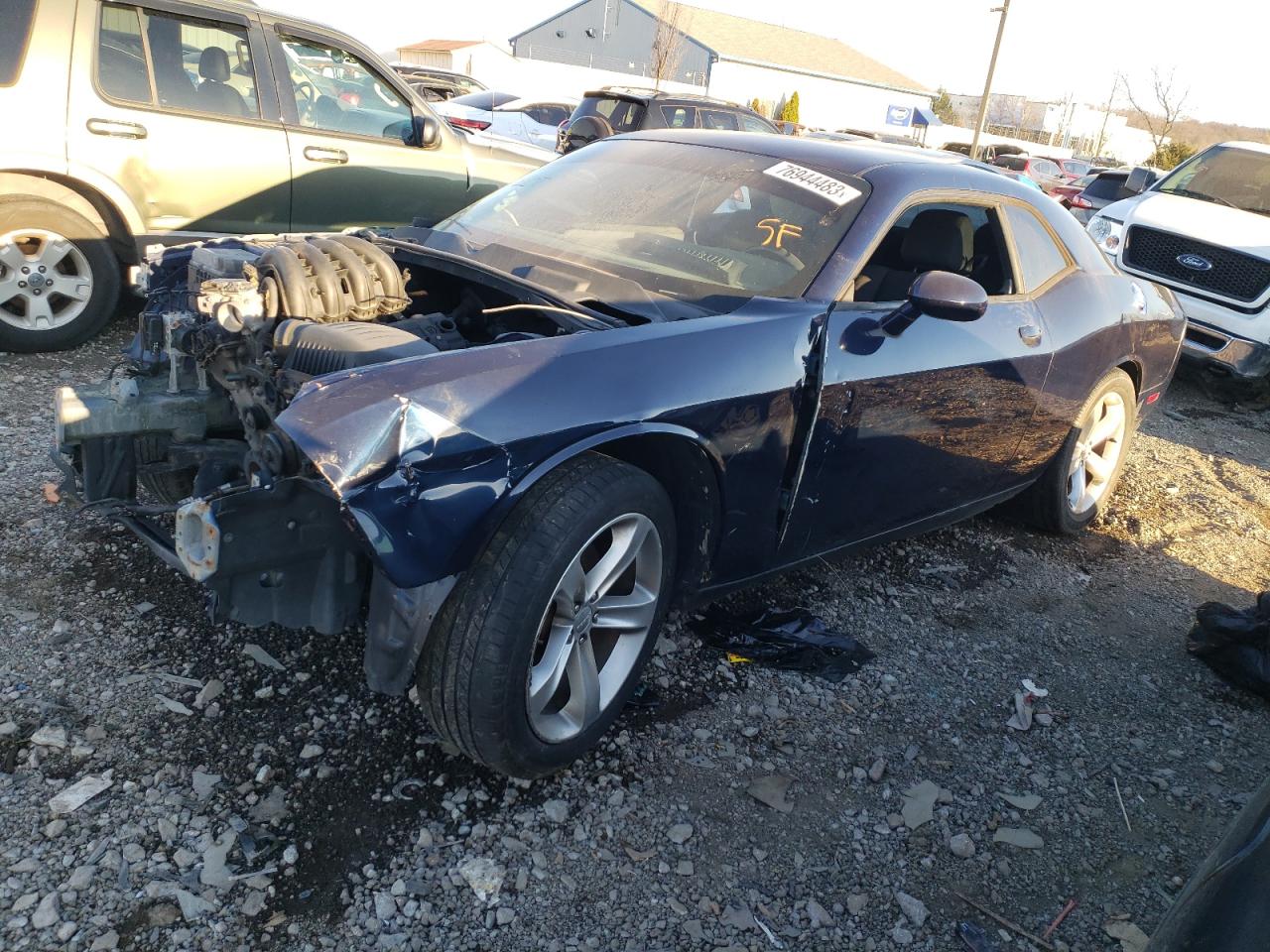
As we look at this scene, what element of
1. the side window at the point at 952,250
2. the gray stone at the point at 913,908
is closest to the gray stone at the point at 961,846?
the gray stone at the point at 913,908

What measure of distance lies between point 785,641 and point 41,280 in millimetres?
4320

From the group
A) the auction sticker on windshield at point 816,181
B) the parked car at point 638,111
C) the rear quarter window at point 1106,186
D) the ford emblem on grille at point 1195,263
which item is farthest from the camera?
the parked car at point 638,111

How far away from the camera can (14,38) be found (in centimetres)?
473

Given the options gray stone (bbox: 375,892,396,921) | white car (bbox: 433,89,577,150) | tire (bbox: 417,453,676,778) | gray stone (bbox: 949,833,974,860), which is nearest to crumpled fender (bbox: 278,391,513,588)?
tire (bbox: 417,453,676,778)

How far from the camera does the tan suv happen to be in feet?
15.9

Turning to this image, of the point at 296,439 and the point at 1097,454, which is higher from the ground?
the point at 296,439

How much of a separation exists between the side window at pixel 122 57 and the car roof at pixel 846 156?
310 cm

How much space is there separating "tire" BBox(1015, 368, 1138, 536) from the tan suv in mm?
4206

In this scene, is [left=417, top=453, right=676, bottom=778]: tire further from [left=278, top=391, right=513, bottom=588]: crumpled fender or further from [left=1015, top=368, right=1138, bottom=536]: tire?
[left=1015, top=368, right=1138, bottom=536]: tire

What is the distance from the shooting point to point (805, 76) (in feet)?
167

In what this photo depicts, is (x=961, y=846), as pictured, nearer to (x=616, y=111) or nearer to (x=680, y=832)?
(x=680, y=832)

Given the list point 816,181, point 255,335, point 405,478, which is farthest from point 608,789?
point 816,181

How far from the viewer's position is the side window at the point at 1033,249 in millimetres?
3857

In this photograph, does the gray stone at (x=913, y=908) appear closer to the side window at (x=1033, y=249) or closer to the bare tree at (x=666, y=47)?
the side window at (x=1033, y=249)
